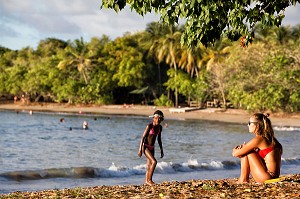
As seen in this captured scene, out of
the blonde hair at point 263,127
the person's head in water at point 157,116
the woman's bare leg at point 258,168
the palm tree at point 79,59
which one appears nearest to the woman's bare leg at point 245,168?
the woman's bare leg at point 258,168

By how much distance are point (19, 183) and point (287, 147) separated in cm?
1398

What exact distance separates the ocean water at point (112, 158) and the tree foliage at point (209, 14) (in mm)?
6631

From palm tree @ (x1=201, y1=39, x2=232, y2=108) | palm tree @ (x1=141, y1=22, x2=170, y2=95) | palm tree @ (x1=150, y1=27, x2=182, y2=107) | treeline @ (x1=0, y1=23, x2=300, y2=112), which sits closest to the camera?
treeline @ (x1=0, y1=23, x2=300, y2=112)

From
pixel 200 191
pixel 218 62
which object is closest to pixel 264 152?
pixel 200 191

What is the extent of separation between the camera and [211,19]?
731 cm

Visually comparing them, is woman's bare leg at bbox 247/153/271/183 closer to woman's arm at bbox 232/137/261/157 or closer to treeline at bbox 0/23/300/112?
woman's arm at bbox 232/137/261/157

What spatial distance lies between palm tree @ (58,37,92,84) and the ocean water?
1085 inches

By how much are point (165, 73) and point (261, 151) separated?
55.7m

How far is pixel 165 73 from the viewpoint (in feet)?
208

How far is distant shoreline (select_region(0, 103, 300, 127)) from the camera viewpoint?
4281 cm

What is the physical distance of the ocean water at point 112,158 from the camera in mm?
14500

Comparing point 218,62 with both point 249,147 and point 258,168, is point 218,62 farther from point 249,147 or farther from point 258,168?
point 249,147


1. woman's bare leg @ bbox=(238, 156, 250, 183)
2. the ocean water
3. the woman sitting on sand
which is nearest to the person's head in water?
woman's bare leg @ bbox=(238, 156, 250, 183)

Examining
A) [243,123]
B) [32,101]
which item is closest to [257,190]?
[243,123]
